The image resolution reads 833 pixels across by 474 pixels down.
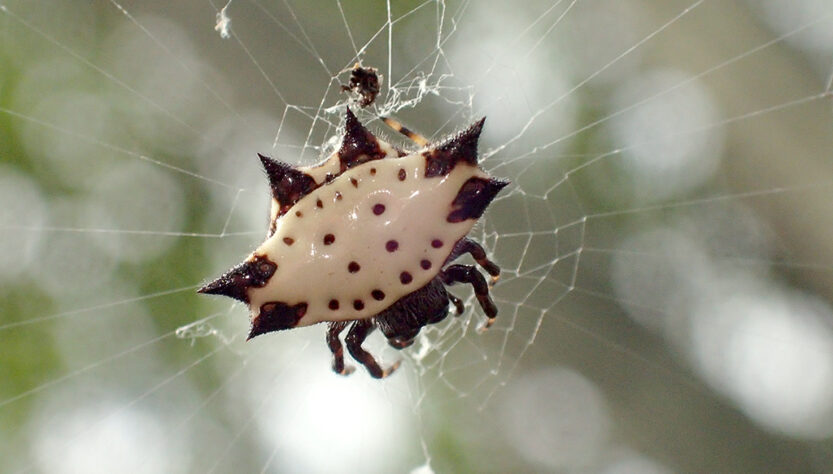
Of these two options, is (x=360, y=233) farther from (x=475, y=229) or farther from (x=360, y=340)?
(x=475, y=229)

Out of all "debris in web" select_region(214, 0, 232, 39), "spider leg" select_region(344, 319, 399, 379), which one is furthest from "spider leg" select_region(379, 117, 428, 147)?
"debris in web" select_region(214, 0, 232, 39)

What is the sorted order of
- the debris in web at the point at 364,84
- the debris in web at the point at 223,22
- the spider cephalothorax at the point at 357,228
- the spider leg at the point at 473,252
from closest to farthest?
the spider cephalothorax at the point at 357,228 < the spider leg at the point at 473,252 < the debris in web at the point at 364,84 < the debris in web at the point at 223,22

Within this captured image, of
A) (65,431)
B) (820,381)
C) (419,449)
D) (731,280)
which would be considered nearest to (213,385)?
→ (65,431)

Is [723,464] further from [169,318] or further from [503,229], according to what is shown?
[169,318]

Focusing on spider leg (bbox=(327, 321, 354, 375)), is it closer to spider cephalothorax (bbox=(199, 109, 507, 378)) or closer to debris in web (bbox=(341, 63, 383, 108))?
spider cephalothorax (bbox=(199, 109, 507, 378))

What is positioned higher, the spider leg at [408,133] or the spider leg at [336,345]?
the spider leg at [408,133]

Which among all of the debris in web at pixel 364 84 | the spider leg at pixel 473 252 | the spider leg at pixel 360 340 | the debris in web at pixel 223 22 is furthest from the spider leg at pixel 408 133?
the debris in web at pixel 223 22

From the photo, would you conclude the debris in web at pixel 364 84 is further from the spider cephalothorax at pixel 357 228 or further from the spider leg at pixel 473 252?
the spider leg at pixel 473 252
